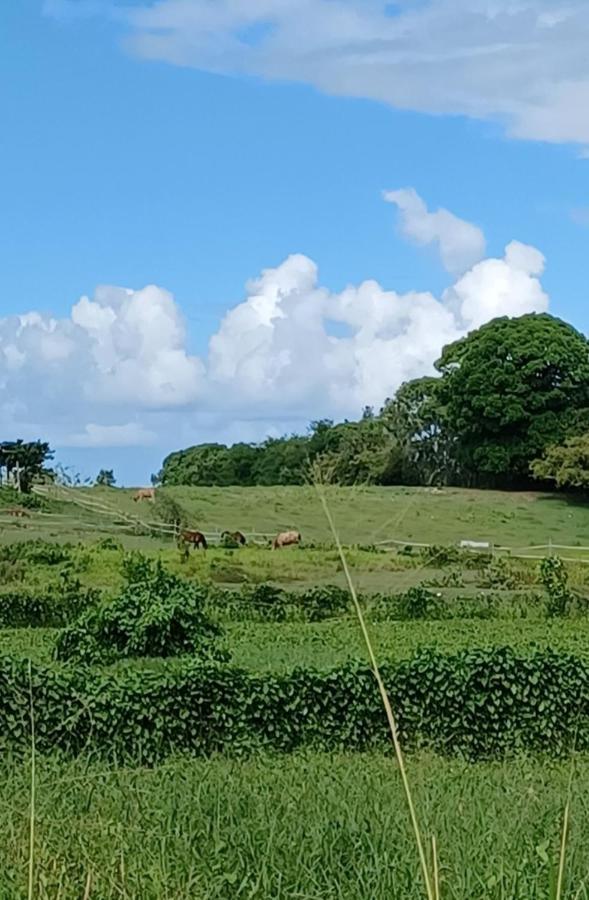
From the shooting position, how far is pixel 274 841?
3314 mm

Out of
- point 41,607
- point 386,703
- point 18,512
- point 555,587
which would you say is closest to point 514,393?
point 555,587

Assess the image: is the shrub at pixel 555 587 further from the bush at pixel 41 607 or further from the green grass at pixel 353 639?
the bush at pixel 41 607

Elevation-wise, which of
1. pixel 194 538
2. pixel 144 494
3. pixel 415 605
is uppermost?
pixel 144 494

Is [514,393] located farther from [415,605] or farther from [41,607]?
[41,607]

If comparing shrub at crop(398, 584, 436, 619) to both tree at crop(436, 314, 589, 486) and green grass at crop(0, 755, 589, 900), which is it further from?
green grass at crop(0, 755, 589, 900)

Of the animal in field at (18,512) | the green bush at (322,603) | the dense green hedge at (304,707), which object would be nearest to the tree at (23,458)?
the animal in field at (18,512)

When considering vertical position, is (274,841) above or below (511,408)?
below

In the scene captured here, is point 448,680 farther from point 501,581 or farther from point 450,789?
point 501,581

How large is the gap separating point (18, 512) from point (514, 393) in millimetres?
9575

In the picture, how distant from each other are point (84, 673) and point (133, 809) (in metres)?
4.49

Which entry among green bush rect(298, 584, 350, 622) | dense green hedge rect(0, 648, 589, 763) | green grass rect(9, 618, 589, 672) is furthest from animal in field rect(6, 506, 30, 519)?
dense green hedge rect(0, 648, 589, 763)

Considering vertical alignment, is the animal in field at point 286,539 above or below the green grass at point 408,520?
below

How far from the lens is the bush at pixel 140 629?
10164mm

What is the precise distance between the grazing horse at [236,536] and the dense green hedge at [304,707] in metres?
12.4
